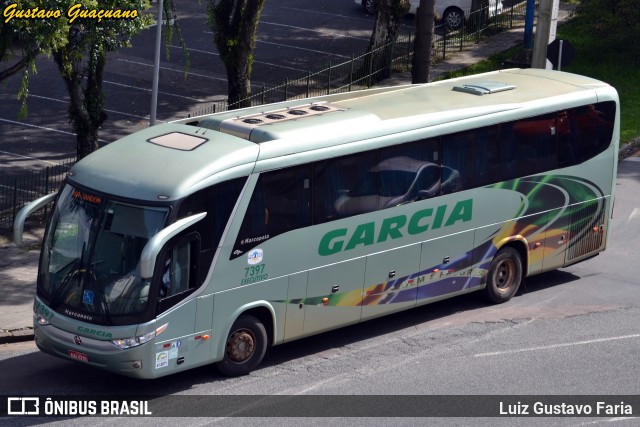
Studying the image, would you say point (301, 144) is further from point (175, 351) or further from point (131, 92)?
point (131, 92)

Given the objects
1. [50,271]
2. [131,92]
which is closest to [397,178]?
[50,271]

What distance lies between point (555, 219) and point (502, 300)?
1.56 m

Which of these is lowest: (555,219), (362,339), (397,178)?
(362,339)

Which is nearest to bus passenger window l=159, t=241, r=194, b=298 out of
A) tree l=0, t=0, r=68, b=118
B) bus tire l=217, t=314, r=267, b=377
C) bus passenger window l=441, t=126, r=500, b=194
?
bus tire l=217, t=314, r=267, b=377

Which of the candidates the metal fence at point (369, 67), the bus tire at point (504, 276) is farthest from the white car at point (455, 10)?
the bus tire at point (504, 276)

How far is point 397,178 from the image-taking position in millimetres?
14711

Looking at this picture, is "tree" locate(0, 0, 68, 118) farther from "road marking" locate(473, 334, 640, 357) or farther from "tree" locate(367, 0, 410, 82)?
"tree" locate(367, 0, 410, 82)

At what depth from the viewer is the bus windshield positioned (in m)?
12.2

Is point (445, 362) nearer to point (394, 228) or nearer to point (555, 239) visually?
point (394, 228)

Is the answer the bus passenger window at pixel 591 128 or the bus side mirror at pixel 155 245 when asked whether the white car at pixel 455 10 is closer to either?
the bus passenger window at pixel 591 128

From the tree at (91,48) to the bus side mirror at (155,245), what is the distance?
592 cm

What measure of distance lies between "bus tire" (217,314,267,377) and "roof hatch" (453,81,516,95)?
544cm

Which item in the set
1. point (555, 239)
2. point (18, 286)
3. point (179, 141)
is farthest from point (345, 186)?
point (18, 286)

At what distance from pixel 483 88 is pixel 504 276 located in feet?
9.64
